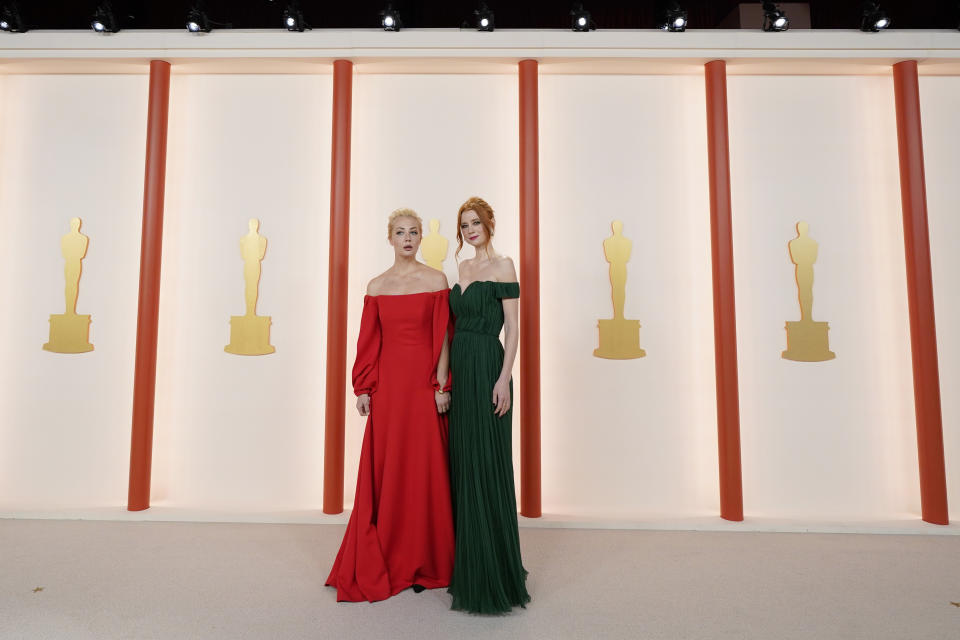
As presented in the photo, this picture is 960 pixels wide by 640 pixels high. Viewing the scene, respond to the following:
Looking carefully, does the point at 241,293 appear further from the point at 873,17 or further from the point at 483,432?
the point at 873,17

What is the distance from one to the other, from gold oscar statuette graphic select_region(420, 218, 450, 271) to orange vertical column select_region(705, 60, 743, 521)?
2.01m

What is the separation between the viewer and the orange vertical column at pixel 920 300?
11.6 ft

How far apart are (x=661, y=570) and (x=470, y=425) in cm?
141

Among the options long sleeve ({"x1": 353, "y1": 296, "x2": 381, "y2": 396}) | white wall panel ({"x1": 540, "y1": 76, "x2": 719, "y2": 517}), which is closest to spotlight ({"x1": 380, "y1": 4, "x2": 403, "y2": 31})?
white wall panel ({"x1": 540, "y1": 76, "x2": 719, "y2": 517})

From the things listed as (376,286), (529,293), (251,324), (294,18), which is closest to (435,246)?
(529,293)

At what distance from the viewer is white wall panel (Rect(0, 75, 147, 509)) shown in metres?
3.87

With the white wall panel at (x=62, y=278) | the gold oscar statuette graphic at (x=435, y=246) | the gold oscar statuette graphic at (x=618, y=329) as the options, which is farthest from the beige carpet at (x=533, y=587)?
the gold oscar statuette graphic at (x=435, y=246)

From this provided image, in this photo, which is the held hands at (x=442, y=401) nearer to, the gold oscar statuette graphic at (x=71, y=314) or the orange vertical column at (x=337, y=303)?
the orange vertical column at (x=337, y=303)

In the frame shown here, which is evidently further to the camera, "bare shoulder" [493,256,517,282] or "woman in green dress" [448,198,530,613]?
"bare shoulder" [493,256,517,282]

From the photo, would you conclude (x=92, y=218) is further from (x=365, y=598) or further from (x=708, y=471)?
(x=708, y=471)

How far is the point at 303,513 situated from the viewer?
12.2 feet

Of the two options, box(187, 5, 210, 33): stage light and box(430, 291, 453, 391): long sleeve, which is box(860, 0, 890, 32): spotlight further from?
box(187, 5, 210, 33): stage light

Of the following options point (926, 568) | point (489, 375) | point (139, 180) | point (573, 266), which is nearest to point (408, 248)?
point (489, 375)

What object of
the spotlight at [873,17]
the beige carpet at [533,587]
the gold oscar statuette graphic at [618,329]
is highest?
the spotlight at [873,17]
